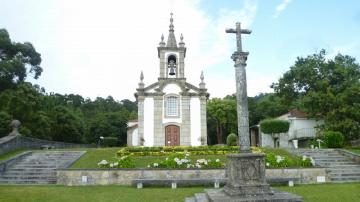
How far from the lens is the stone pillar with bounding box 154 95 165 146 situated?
100 ft

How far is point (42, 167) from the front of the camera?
1955cm

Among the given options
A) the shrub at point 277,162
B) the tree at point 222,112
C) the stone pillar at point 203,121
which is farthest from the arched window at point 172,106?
the tree at point 222,112

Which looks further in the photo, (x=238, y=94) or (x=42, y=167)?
(x=42, y=167)

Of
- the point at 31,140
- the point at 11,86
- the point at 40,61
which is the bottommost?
the point at 31,140

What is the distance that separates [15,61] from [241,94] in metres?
30.9

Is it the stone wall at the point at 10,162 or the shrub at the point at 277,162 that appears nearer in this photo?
the shrub at the point at 277,162

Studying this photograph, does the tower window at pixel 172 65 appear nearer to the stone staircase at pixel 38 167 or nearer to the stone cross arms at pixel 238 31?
the stone staircase at pixel 38 167

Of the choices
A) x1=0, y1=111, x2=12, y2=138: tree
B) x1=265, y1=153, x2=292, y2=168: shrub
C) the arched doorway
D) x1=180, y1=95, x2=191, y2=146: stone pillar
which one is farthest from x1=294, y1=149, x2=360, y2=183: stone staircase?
x1=0, y1=111, x2=12, y2=138: tree

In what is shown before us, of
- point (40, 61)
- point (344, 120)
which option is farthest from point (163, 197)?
point (40, 61)

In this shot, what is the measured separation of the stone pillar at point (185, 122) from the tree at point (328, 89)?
9766 millimetres

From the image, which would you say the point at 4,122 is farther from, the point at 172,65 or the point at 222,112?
the point at 222,112

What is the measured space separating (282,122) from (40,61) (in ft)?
85.1

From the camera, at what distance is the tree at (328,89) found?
27.7 meters

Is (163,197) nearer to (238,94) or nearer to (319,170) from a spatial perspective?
(238,94)
